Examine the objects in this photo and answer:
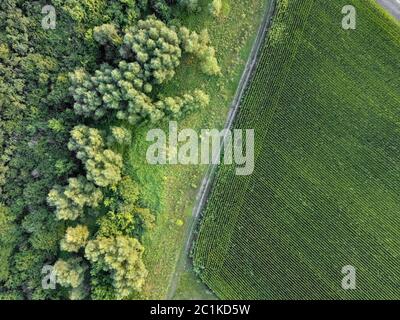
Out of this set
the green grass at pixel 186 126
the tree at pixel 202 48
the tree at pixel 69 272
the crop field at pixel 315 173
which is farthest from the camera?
the green grass at pixel 186 126

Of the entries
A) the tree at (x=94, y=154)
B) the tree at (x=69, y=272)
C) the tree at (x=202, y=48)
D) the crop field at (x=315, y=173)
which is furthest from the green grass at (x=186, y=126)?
the tree at (x=69, y=272)

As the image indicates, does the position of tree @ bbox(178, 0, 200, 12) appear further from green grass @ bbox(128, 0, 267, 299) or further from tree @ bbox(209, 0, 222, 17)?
tree @ bbox(209, 0, 222, 17)

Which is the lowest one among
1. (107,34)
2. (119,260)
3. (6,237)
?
(119,260)

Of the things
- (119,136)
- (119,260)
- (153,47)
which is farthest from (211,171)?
(153,47)

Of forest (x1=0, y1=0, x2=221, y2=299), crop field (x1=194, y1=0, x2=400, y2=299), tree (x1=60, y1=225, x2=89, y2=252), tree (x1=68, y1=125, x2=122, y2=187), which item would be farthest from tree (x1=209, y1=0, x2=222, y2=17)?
tree (x1=60, y1=225, x2=89, y2=252)

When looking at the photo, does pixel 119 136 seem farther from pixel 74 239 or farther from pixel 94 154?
pixel 74 239

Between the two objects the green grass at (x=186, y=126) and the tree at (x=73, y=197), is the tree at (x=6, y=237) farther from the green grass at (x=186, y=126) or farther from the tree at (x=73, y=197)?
the green grass at (x=186, y=126)
